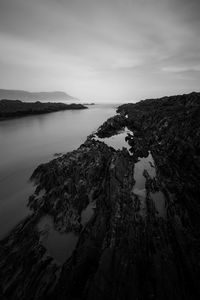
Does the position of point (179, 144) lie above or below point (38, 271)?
above

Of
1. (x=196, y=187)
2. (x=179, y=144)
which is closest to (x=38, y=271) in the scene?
(x=196, y=187)

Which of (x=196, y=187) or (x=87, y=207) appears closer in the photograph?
(x=87, y=207)

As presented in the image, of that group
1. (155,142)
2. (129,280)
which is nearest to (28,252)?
(129,280)

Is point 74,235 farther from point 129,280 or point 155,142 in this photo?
point 155,142

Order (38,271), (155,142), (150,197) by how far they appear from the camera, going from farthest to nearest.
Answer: (155,142)
(150,197)
(38,271)

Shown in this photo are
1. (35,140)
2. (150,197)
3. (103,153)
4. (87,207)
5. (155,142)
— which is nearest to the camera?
(87,207)

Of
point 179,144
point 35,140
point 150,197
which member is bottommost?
point 35,140
